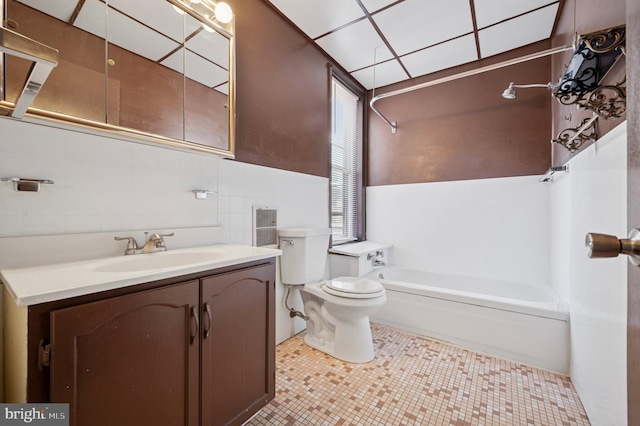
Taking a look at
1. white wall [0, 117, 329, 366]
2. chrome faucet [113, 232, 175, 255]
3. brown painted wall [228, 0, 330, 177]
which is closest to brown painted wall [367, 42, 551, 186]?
brown painted wall [228, 0, 330, 177]

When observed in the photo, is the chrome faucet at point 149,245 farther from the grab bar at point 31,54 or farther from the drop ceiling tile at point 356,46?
the drop ceiling tile at point 356,46

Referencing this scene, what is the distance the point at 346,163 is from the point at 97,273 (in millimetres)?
2536

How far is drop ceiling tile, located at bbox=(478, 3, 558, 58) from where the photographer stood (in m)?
2.02

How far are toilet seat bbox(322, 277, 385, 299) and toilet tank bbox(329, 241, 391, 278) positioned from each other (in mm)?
454

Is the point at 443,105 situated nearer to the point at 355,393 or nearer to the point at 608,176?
the point at 608,176

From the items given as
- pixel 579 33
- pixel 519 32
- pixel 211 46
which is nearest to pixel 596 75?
pixel 579 33

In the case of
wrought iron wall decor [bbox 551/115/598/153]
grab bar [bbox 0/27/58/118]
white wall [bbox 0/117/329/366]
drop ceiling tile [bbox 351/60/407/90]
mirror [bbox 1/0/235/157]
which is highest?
drop ceiling tile [bbox 351/60/407/90]

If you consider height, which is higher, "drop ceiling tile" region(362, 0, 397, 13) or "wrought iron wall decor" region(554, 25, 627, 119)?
"drop ceiling tile" region(362, 0, 397, 13)

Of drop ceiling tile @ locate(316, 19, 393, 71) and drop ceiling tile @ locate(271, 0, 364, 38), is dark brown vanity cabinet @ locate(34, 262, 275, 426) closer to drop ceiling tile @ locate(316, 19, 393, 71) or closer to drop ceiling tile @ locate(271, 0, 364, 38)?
drop ceiling tile @ locate(271, 0, 364, 38)

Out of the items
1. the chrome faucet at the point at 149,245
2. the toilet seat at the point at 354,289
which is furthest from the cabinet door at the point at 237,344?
the toilet seat at the point at 354,289

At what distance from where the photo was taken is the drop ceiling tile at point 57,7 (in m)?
1.00

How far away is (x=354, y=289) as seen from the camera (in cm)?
179

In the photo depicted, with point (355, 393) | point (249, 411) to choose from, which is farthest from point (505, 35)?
point (249, 411)

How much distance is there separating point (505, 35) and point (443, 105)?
694mm
